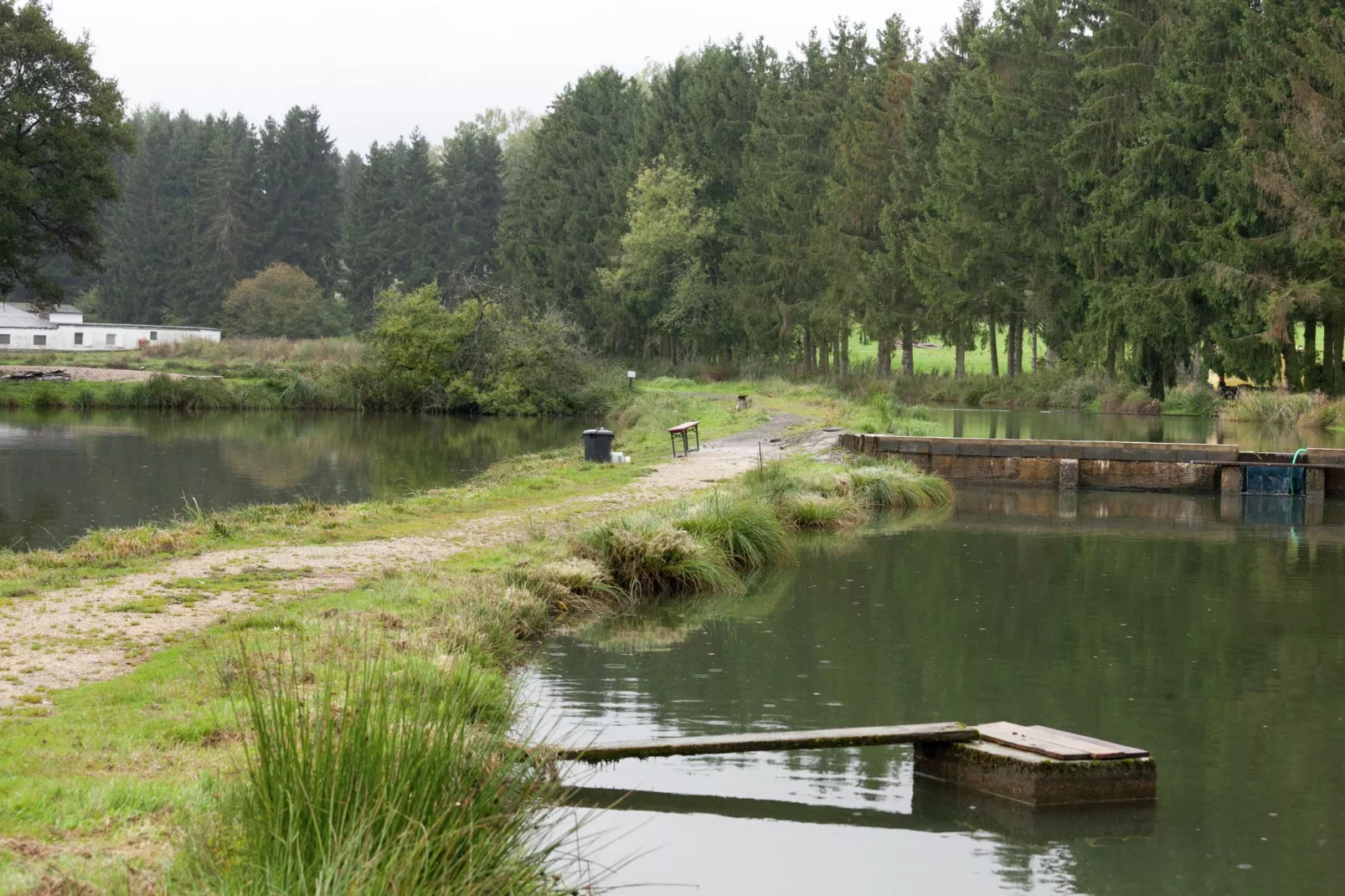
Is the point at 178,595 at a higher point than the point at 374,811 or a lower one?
lower

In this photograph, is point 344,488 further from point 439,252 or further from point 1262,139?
point 439,252

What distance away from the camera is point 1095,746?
871 centimetres

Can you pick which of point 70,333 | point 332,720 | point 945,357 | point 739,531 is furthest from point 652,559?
point 70,333

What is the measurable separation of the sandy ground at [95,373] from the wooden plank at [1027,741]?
47.9 metres

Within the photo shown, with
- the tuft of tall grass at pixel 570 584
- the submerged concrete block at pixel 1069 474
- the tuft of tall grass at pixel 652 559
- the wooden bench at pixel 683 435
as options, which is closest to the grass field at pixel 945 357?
the wooden bench at pixel 683 435

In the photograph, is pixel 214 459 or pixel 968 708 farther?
pixel 214 459

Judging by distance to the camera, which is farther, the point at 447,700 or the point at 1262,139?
the point at 1262,139

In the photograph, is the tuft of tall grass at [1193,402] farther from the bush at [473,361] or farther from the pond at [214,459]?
the bush at [473,361]

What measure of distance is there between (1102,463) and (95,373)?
141 ft

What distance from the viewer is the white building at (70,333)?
→ 7994 cm

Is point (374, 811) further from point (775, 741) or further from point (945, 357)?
point (945, 357)

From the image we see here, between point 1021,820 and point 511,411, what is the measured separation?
4316 cm

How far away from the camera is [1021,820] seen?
27.1 feet

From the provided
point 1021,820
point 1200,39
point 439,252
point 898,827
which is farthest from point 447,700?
point 439,252
